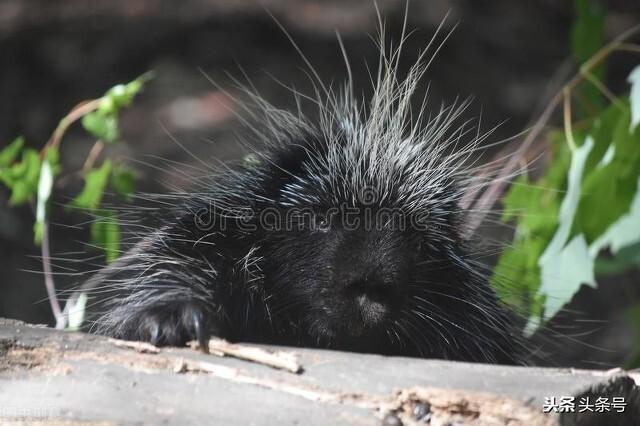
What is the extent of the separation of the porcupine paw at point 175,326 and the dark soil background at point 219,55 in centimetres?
494

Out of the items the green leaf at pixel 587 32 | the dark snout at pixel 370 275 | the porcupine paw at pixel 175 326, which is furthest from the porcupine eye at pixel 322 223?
the green leaf at pixel 587 32

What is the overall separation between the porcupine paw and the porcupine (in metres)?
0.02

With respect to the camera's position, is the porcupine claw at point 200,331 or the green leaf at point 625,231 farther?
the green leaf at point 625,231

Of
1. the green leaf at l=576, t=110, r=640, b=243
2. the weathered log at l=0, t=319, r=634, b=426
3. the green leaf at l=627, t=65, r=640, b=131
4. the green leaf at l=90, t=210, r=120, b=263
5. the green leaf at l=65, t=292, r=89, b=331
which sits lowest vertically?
the green leaf at l=65, t=292, r=89, b=331

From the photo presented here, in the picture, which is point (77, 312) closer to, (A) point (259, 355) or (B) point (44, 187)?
(B) point (44, 187)

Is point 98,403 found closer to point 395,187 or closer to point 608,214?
point 395,187

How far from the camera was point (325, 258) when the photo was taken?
335cm

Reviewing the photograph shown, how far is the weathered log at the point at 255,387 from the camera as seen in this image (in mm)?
2285

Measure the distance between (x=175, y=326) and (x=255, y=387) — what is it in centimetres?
53

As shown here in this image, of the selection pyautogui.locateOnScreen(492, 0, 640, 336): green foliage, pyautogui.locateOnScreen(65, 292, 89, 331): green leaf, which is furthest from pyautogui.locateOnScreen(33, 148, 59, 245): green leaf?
pyautogui.locateOnScreen(492, 0, 640, 336): green foliage

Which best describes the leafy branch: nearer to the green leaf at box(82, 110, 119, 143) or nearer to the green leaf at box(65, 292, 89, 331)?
the green leaf at box(82, 110, 119, 143)

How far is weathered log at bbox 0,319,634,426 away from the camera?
90.0 inches

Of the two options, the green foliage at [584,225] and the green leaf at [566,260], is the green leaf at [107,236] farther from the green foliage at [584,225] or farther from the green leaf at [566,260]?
the green leaf at [566,260]

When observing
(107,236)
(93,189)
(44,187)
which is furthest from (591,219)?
(44,187)
